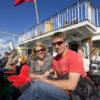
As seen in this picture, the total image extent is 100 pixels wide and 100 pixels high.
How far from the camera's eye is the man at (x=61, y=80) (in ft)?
11.0

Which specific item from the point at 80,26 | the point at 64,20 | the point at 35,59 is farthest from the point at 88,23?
the point at 35,59

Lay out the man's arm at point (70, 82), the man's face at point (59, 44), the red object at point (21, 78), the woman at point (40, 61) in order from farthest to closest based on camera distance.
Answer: the red object at point (21, 78) → the woman at point (40, 61) → the man's face at point (59, 44) → the man's arm at point (70, 82)

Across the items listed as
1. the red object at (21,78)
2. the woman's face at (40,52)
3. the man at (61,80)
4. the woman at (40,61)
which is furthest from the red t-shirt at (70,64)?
the red object at (21,78)

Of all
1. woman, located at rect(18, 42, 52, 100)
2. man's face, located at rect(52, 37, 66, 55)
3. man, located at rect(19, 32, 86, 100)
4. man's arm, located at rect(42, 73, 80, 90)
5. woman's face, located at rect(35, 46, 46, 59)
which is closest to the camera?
man, located at rect(19, 32, 86, 100)

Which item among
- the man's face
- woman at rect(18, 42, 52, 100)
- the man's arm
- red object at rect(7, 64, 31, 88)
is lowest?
red object at rect(7, 64, 31, 88)

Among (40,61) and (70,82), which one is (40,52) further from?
(70,82)

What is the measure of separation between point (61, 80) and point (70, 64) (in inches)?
9.4

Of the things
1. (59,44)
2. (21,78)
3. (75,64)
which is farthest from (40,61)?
(75,64)

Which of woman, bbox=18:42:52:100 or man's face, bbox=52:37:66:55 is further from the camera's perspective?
woman, bbox=18:42:52:100

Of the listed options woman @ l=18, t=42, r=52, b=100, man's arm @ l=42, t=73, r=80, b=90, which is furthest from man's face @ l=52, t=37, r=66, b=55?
woman @ l=18, t=42, r=52, b=100

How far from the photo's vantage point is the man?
3.35 m

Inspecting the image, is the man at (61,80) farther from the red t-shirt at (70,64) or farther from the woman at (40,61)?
the woman at (40,61)

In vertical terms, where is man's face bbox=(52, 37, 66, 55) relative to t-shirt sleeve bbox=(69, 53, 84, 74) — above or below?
above

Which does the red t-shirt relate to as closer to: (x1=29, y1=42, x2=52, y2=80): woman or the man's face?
the man's face
